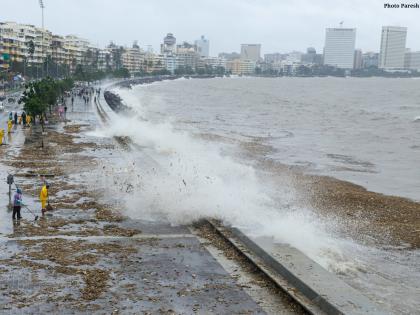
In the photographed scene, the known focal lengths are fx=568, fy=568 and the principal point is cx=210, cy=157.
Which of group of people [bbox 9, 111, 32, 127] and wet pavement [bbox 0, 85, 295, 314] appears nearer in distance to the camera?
wet pavement [bbox 0, 85, 295, 314]

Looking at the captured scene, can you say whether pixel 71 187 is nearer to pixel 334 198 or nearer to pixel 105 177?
pixel 105 177

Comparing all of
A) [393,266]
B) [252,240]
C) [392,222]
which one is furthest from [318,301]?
[392,222]

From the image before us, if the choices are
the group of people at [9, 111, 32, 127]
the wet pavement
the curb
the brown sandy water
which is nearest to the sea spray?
the brown sandy water

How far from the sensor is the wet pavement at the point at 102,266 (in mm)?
10602

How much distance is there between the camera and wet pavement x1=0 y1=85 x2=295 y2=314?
10.6 metres

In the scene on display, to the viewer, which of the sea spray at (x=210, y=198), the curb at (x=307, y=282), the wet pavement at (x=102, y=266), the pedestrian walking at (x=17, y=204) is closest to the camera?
A: the curb at (x=307, y=282)

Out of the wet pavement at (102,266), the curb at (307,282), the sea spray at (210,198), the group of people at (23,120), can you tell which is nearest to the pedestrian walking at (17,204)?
the wet pavement at (102,266)

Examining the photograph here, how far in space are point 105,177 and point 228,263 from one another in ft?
37.5

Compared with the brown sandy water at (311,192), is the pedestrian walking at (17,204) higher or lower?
higher

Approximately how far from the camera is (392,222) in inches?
747

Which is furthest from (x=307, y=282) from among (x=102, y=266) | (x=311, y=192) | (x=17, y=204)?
(x=311, y=192)

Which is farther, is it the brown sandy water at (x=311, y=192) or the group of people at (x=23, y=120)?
the group of people at (x=23, y=120)

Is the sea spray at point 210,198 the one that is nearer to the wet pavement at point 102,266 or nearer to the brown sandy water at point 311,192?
the brown sandy water at point 311,192

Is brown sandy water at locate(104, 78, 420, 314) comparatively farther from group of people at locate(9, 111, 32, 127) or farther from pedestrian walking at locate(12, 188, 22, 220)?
group of people at locate(9, 111, 32, 127)
